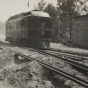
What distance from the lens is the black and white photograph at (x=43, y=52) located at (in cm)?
693

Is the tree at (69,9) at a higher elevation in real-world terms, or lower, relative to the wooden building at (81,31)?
higher

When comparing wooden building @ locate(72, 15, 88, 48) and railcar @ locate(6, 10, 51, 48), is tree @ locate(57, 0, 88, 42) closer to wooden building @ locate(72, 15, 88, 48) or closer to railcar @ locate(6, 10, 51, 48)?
wooden building @ locate(72, 15, 88, 48)

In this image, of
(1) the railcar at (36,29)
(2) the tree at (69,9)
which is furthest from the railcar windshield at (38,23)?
(2) the tree at (69,9)

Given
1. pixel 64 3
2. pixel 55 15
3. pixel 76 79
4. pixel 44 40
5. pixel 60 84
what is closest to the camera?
pixel 76 79

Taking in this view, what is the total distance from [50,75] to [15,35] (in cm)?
1485

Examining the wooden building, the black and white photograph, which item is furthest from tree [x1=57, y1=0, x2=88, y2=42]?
the wooden building

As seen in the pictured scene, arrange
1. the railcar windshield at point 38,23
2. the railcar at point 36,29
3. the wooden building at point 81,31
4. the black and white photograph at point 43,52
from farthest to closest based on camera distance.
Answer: the wooden building at point 81,31 → the railcar windshield at point 38,23 → the railcar at point 36,29 → the black and white photograph at point 43,52

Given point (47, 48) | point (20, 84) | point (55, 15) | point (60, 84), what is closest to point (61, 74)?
point (60, 84)

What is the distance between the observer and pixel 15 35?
2189cm

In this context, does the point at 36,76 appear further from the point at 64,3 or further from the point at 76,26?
the point at 64,3

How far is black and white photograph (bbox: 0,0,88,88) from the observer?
22.7ft

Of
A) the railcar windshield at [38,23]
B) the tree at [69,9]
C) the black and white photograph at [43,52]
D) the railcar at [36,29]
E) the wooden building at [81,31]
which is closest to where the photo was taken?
the black and white photograph at [43,52]

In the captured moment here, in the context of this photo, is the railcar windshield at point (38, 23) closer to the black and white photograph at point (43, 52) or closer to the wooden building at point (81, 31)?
the black and white photograph at point (43, 52)

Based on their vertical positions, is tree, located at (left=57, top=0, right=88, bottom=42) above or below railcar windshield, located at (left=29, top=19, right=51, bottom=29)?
above
